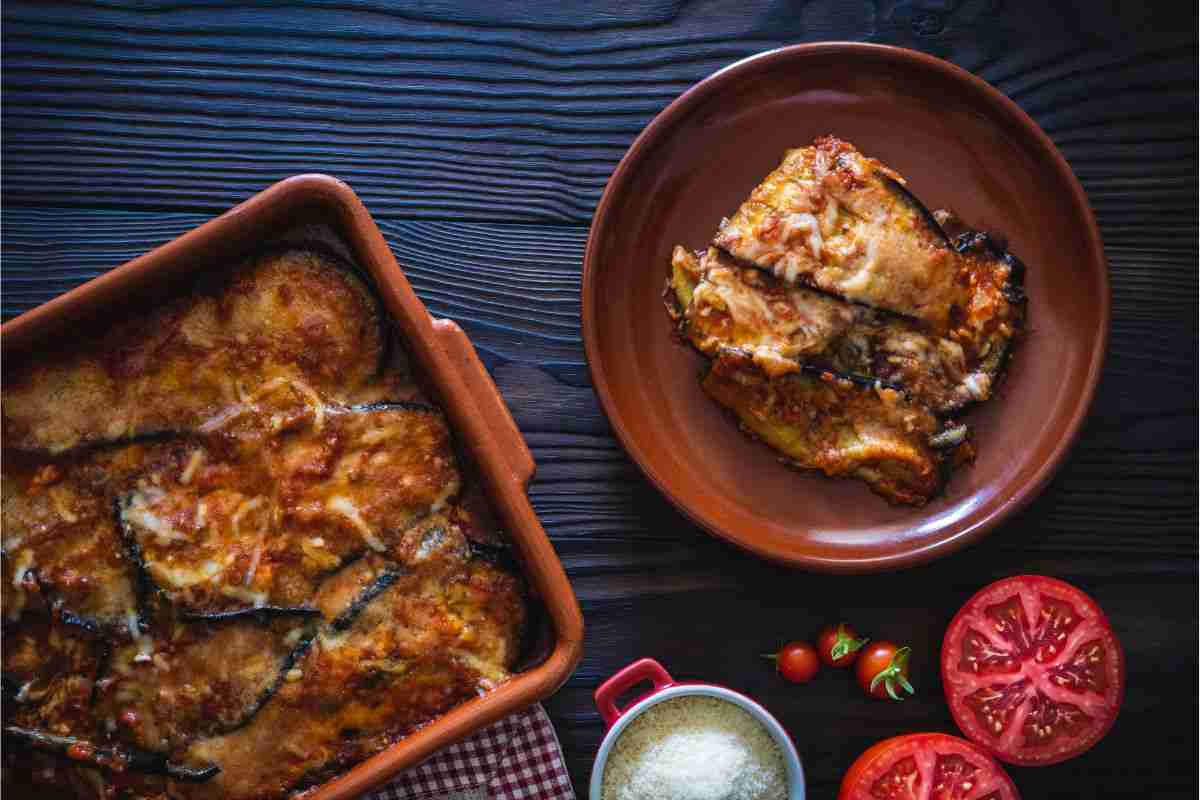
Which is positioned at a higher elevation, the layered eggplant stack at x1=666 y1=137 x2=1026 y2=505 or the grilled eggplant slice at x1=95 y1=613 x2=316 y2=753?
the layered eggplant stack at x1=666 y1=137 x2=1026 y2=505

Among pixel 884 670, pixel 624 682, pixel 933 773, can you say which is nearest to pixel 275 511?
pixel 624 682

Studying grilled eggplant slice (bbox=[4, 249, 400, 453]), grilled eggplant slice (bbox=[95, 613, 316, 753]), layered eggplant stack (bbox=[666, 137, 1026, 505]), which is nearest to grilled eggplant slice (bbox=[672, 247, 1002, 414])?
layered eggplant stack (bbox=[666, 137, 1026, 505])

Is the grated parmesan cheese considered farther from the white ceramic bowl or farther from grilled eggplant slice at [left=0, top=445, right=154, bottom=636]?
grilled eggplant slice at [left=0, top=445, right=154, bottom=636]

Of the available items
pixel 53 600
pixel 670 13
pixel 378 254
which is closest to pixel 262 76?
pixel 378 254

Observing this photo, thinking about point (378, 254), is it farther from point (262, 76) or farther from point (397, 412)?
point (262, 76)

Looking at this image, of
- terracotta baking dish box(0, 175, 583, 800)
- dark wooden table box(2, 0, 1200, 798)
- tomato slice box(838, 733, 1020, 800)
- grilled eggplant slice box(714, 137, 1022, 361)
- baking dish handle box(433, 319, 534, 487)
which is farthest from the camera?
dark wooden table box(2, 0, 1200, 798)

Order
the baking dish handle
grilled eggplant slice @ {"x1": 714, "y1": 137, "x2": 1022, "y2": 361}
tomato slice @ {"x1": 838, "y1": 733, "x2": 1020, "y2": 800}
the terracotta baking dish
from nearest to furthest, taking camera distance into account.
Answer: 1. the terracotta baking dish
2. the baking dish handle
3. grilled eggplant slice @ {"x1": 714, "y1": 137, "x2": 1022, "y2": 361}
4. tomato slice @ {"x1": 838, "y1": 733, "x2": 1020, "y2": 800}

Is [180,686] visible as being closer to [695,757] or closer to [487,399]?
[487,399]

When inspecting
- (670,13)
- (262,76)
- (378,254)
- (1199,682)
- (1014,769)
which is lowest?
(1014,769)
